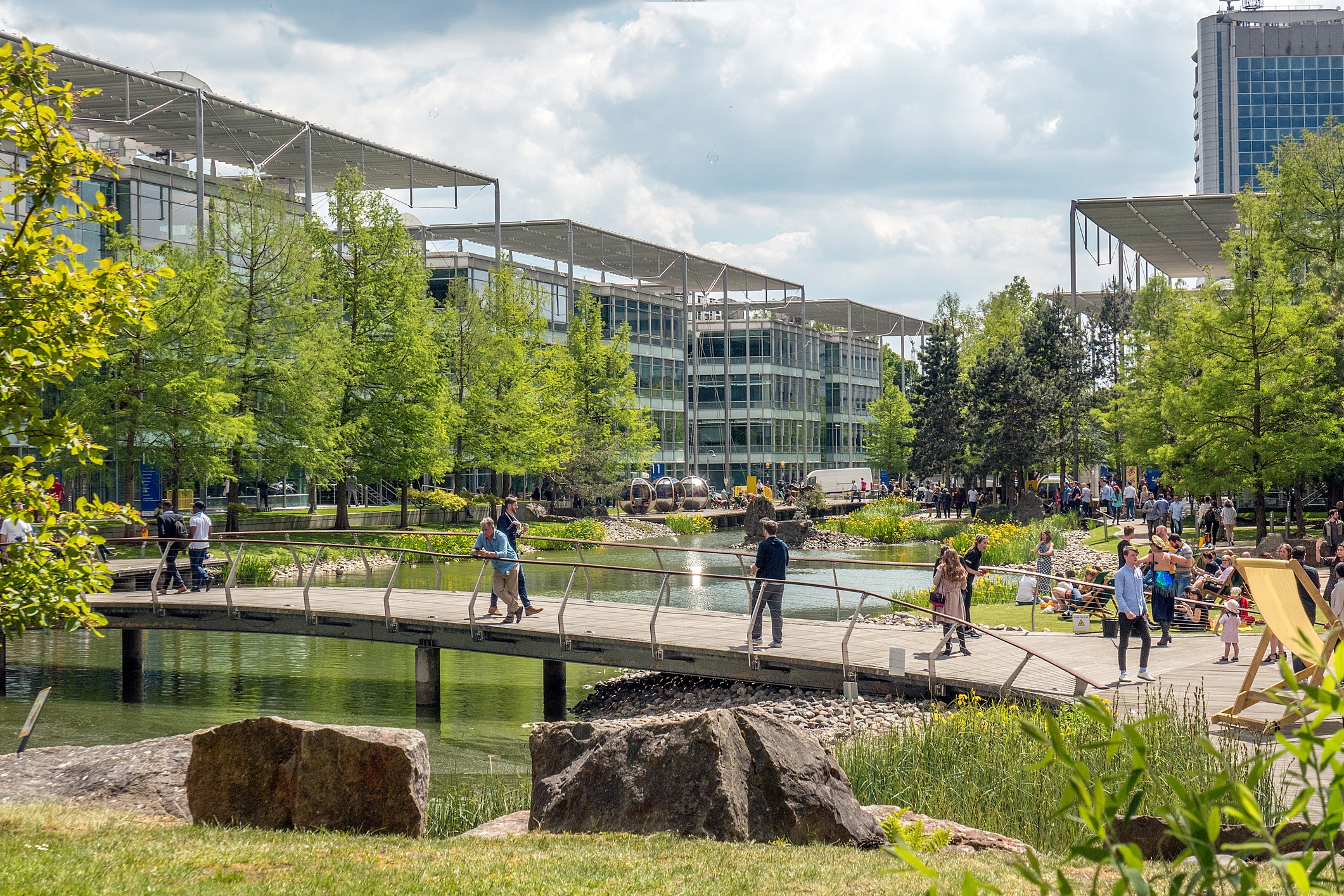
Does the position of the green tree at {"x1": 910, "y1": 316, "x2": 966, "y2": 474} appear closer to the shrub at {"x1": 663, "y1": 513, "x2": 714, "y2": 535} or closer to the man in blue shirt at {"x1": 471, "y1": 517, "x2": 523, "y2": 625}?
the shrub at {"x1": 663, "y1": 513, "x2": 714, "y2": 535}

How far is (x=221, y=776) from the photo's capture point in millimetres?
9250

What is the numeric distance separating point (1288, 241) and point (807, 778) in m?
37.8

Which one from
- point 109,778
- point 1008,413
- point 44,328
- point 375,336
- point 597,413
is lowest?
point 109,778

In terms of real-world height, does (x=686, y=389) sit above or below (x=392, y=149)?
below

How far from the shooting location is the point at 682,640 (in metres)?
17.0

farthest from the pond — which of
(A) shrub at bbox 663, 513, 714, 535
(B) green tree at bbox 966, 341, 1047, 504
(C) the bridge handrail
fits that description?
(B) green tree at bbox 966, 341, 1047, 504

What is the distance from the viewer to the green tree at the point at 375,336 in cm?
4209

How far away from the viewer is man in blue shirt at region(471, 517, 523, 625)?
1798 cm

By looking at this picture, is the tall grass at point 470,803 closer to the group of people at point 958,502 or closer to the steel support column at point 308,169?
the steel support column at point 308,169

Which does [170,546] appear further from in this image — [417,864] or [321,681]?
[417,864]

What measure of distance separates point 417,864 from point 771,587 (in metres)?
9.65

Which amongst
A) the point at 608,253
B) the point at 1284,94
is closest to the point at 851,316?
the point at 608,253

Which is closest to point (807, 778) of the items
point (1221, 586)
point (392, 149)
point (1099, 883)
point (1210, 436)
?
point (1099, 883)

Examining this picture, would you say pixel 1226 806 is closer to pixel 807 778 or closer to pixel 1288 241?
pixel 807 778
